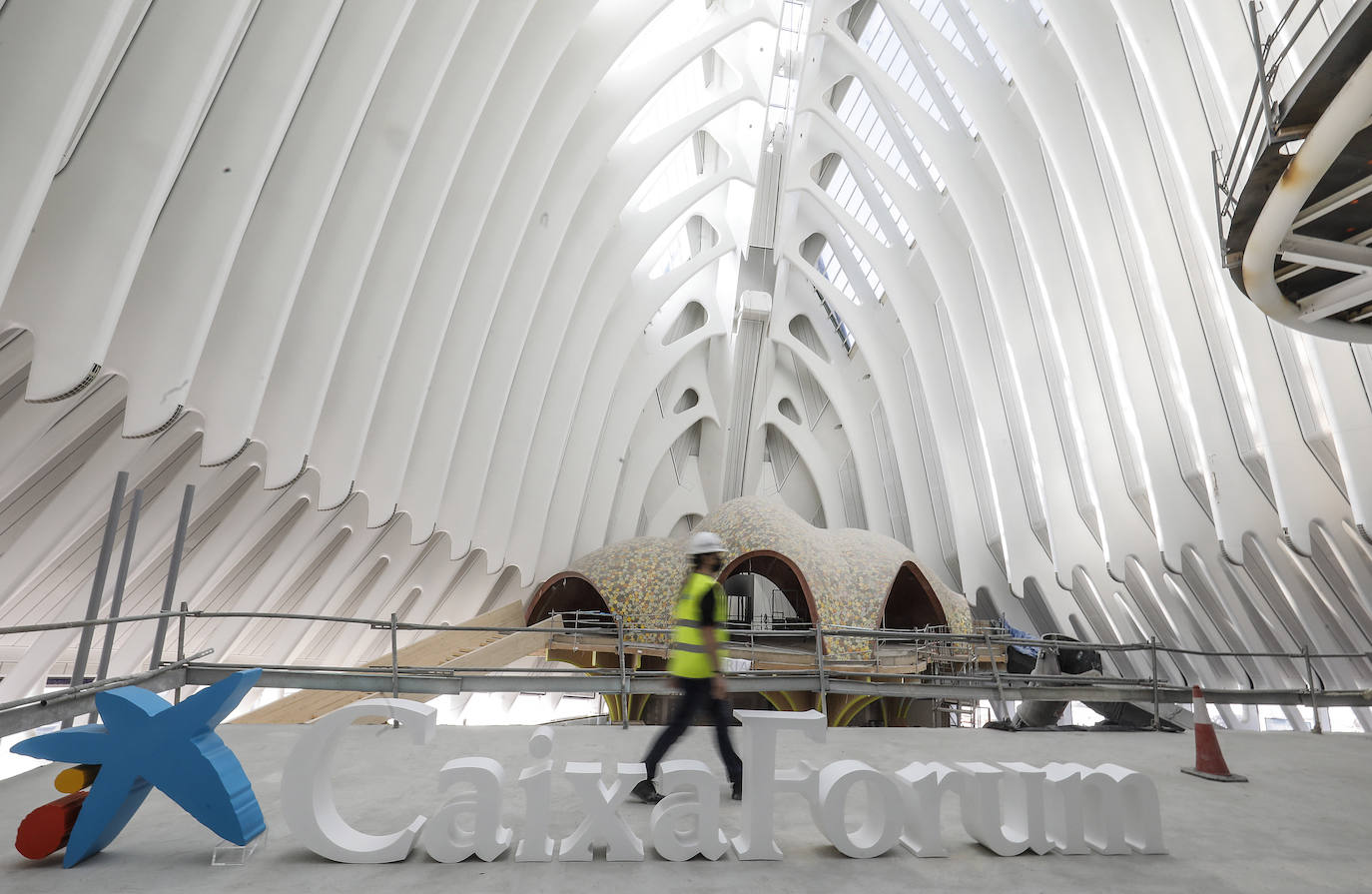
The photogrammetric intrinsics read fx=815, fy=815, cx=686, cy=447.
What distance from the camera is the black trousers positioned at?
440 cm

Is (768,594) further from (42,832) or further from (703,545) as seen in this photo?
(42,832)

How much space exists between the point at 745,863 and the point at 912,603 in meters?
19.7

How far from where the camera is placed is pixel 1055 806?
13.1ft

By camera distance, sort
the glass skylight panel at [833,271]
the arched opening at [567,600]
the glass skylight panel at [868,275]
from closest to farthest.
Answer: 1. the arched opening at [567,600]
2. the glass skylight panel at [868,275]
3. the glass skylight panel at [833,271]

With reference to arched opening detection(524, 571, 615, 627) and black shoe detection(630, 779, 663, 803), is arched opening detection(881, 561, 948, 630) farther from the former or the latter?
black shoe detection(630, 779, 663, 803)

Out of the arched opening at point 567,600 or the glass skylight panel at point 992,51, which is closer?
the glass skylight panel at point 992,51

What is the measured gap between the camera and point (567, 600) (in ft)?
77.4

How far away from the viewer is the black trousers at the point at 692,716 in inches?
173

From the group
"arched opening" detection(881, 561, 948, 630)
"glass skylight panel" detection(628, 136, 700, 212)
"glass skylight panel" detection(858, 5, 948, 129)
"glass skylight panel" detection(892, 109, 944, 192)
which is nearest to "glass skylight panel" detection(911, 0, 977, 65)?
"glass skylight panel" detection(858, 5, 948, 129)

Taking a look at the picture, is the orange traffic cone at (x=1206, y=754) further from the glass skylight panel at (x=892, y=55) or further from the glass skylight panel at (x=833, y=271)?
the glass skylight panel at (x=833, y=271)

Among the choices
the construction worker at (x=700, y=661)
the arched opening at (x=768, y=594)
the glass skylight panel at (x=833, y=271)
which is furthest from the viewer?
the glass skylight panel at (x=833, y=271)

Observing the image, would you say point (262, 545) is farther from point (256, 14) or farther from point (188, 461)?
point (256, 14)

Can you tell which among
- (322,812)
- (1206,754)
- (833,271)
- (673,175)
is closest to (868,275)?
(833,271)

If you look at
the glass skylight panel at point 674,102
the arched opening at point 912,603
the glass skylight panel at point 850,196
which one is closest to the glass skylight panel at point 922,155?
the glass skylight panel at point 850,196
